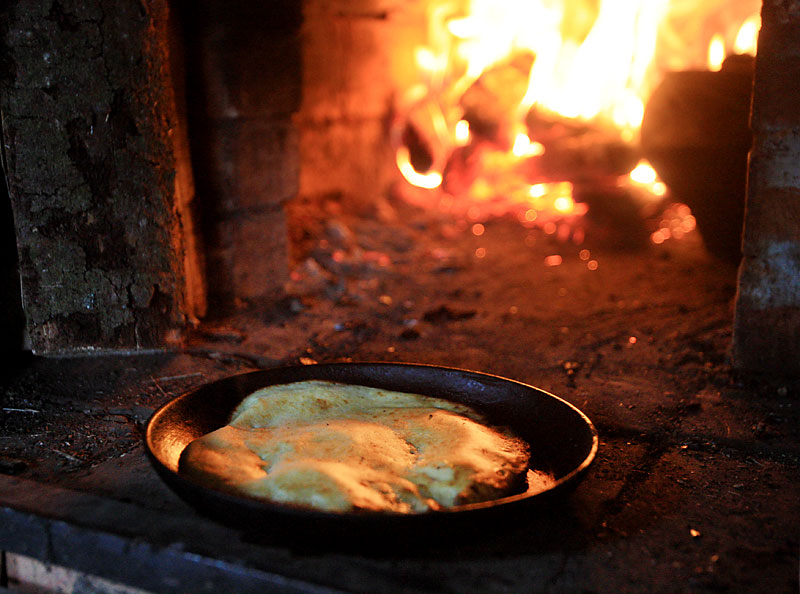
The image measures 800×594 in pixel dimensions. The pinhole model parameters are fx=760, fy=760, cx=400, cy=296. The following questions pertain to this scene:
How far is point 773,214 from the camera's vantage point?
256 centimetres

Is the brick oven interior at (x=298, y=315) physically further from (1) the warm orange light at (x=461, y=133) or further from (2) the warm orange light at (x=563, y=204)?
(1) the warm orange light at (x=461, y=133)

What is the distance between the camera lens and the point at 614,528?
1.75 meters

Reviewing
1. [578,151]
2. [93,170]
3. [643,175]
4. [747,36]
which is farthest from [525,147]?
[93,170]

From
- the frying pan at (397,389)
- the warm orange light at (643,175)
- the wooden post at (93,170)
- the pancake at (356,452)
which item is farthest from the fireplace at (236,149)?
the pancake at (356,452)

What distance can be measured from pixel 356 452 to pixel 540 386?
1.07 m

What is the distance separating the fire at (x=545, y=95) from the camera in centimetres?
493

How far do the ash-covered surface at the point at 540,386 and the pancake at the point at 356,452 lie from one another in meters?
0.11

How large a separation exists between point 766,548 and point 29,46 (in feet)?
8.48

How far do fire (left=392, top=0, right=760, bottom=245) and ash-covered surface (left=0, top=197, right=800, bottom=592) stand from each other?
0.55m

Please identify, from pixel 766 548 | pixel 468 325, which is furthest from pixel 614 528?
pixel 468 325

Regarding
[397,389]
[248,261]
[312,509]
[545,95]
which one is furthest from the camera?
[545,95]

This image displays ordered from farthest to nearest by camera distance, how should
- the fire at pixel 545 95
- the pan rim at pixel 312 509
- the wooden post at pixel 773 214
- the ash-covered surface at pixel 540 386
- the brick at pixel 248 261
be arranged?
the fire at pixel 545 95 → the brick at pixel 248 261 → the wooden post at pixel 773 214 → the ash-covered surface at pixel 540 386 → the pan rim at pixel 312 509

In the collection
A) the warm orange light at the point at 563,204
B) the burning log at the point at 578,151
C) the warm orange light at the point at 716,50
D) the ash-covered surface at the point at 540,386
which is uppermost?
the warm orange light at the point at 716,50

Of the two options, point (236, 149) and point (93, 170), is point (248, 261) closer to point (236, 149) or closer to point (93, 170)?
point (236, 149)
